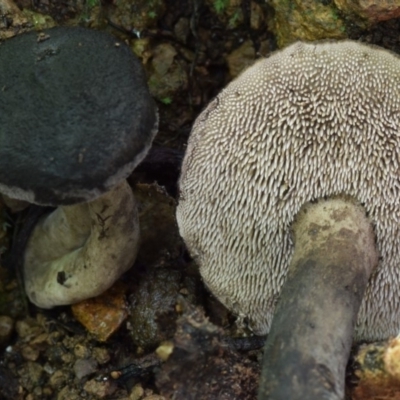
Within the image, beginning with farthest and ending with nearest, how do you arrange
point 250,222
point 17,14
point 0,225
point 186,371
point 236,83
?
1. point 0,225
2. point 17,14
3. point 250,222
4. point 236,83
5. point 186,371

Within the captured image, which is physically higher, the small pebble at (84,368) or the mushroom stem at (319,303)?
the mushroom stem at (319,303)

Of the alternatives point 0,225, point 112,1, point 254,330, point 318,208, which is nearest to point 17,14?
point 112,1

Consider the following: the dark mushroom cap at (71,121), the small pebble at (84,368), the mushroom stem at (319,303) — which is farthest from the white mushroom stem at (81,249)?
the mushroom stem at (319,303)

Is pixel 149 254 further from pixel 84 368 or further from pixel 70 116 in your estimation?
pixel 70 116

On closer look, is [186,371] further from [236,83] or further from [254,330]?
[236,83]

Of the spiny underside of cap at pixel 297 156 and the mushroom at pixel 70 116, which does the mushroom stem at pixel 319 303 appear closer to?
the spiny underside of cap at pixel 297 156

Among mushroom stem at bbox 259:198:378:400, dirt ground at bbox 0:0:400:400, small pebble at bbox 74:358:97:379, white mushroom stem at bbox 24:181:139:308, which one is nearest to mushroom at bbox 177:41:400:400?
mushroom stem at bbox 259:198:378:400
